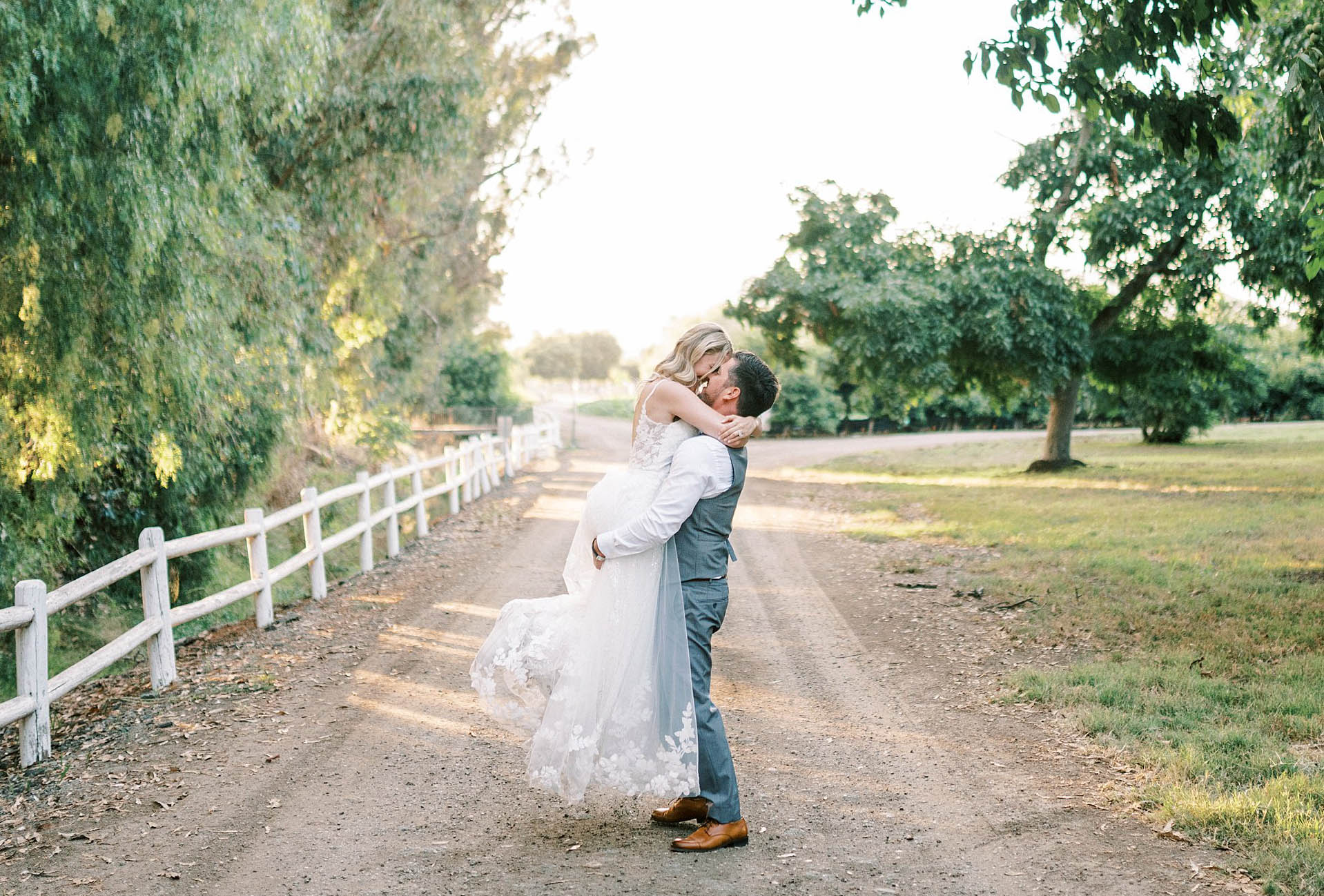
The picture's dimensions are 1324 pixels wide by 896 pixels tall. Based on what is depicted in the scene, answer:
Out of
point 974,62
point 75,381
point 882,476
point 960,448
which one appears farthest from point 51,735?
point 960,448

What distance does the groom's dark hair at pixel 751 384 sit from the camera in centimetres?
416

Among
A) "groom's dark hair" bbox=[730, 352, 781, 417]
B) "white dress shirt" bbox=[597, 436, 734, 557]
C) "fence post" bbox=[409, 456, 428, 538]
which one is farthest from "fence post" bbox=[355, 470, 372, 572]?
"groom's dark hair" bbox=[730, 352, 781, 417]

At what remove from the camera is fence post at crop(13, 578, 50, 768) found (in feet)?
18.2

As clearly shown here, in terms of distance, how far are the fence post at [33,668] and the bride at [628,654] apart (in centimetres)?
286

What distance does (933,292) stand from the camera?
19609 mm

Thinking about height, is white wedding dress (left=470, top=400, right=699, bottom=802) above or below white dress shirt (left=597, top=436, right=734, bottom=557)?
below

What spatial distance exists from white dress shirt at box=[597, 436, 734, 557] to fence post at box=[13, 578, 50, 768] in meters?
A: 3.56

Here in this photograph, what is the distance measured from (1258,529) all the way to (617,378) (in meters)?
96.9

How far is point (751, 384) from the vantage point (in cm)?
418

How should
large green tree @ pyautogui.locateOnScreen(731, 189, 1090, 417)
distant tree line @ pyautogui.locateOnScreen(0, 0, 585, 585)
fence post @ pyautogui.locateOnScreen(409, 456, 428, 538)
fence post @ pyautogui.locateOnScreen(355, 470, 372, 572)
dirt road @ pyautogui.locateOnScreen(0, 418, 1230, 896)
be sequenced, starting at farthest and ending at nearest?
large green tree @ pyautogui.locateOnScreen(731, 189, 1090, 417) → fence post @ pyautogui.locateOnScreen(409, 456, 428, 538) → fence post @ pyautogui.locateOnScreen(355, 470, 372, 572) → distant tree line @ pyautogui.locateOnScreen(0, 0, 585, 585) → dirt road @ pyautogui.locateOnScreen(0, 418, 1230, 896)

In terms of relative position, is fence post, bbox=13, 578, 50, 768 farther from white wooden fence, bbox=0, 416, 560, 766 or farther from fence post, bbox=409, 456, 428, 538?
fence post, bbox=409, 456, 428, 538

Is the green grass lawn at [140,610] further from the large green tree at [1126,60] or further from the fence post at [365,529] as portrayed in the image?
the large green tree at [1126,60]

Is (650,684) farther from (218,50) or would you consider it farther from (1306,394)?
(1306,394)

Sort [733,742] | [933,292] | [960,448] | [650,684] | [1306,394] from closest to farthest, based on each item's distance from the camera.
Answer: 1. [650,684]
2. [733,742]
3. [933,292]
4. [960,448]
5. [1306,394]
